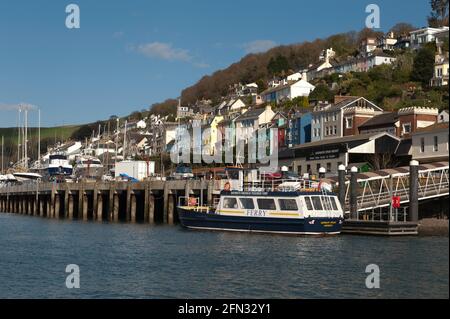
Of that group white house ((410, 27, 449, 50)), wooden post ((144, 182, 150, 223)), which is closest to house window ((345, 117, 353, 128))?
wooden post ((144, 182, 150, 223))

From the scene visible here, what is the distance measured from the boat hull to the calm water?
1449 mm

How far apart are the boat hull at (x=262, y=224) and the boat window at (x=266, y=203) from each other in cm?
86

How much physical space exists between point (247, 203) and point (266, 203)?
73.7 inches

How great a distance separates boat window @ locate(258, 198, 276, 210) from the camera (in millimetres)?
49156

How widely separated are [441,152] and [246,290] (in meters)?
39.7

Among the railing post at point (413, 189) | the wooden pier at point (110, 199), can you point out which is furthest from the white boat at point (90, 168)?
the railing post at point (413, 189)

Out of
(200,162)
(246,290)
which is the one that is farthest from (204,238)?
(200,162)

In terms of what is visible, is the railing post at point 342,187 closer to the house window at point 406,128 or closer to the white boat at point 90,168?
the house window at point 406,128

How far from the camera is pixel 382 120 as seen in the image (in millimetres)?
81375

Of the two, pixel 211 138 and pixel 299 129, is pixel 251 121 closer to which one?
pixel 211 138

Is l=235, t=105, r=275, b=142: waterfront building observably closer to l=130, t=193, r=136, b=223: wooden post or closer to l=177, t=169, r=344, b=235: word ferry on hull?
l=130, t=193, r=136, b=223: wooden post

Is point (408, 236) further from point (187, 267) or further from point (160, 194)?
point (160, 194)

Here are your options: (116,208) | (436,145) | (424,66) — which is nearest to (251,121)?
(424,66)

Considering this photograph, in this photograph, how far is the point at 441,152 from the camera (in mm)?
60344
